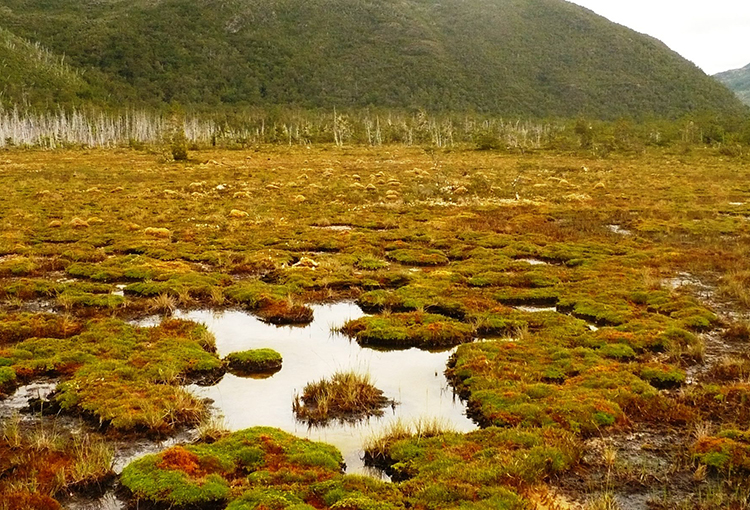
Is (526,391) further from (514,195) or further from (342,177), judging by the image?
(342,177)

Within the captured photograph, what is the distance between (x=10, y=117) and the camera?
15900 centimetres

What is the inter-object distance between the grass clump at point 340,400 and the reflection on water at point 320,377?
24cm

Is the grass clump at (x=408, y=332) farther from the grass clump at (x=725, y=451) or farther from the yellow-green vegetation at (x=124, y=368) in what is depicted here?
the grass clump at (x=725, y=451)

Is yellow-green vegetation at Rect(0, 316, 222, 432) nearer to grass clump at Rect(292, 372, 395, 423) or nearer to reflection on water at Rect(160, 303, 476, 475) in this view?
reflection on water at Rect(160, 303, 476, 475)

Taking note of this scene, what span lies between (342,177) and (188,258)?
3654 centimetres

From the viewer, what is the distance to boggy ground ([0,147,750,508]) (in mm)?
9672

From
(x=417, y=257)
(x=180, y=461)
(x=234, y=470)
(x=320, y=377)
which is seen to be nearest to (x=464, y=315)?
(x=320, y=377)

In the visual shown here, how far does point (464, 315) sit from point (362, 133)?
426 feet

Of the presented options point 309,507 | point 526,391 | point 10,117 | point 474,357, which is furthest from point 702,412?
point 10,117

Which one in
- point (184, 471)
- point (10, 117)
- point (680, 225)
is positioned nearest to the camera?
point (184, 471)

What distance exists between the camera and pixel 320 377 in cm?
1377

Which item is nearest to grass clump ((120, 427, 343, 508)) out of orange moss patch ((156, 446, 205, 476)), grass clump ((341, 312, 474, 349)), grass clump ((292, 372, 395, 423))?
orange moss patch ((156, 446, 205, 476))

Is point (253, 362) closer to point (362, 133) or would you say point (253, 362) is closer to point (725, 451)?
point (725, 451)

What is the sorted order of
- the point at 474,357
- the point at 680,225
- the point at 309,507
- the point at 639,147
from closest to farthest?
the point at 309,507
the point at 474,357
the point at 680,225
the point at 639,147
